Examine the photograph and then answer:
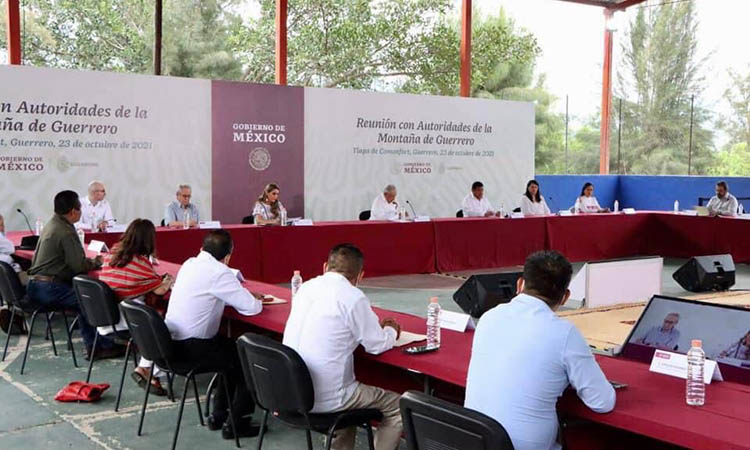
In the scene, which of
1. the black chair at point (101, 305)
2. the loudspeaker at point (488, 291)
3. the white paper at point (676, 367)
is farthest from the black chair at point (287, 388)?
the loudspeaker at point (488, 291)

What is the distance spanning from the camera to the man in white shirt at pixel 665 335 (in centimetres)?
328

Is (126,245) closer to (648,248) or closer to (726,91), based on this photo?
(648,248)

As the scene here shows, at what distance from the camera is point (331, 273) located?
3.13m

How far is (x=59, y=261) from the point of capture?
17.8 feet

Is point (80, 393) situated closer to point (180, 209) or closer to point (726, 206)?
point (180, 209)

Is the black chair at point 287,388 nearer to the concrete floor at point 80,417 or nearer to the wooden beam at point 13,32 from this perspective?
the concrete floor at point 80,417

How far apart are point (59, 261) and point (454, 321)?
3.01m

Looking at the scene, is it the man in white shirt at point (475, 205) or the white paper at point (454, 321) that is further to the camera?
the man in white shirt at point (475, 205)

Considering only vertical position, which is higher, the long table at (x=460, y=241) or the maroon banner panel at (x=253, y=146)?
the maroon banner panel at (x=253, y=146)

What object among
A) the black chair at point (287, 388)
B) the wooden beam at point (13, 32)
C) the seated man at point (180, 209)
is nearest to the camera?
the black chair at point (287, 388)

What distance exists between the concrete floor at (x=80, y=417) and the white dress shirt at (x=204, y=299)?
0.50 meters

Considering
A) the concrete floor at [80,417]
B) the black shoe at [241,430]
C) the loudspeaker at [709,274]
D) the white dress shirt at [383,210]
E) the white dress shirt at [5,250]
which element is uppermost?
the white dress shirt at [383,210]

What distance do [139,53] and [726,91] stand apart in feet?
49.4

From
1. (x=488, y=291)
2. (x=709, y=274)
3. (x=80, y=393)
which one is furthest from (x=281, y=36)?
Result: (x=80, y=393)
